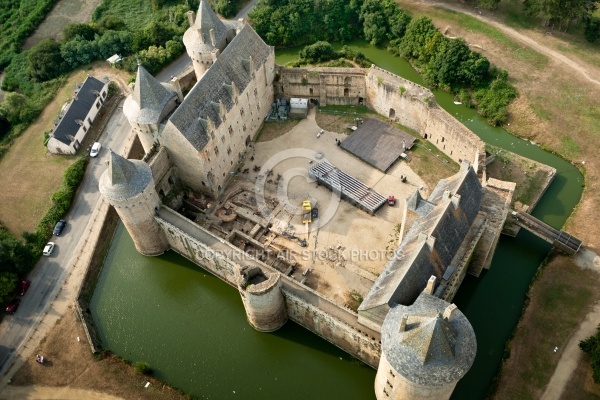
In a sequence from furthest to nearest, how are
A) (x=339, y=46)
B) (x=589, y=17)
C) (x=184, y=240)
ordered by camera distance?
(x=339, y=46)
(x=589, y=17)
(x=184, y=240)

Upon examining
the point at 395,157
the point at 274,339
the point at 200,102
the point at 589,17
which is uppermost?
the point at 589,17

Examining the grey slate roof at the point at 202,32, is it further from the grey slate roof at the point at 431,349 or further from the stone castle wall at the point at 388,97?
the grey slate roof at the point at 431,349

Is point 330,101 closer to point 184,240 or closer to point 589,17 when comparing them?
point 184,240

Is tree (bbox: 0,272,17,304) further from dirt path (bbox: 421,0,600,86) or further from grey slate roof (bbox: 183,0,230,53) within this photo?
dirt path (bbox: 421,0,600,86)

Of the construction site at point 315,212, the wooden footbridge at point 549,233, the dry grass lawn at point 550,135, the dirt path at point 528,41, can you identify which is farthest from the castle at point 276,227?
the dirt path at point 528,41

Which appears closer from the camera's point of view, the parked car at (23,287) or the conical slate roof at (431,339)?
the conical slate roof at (431,339)

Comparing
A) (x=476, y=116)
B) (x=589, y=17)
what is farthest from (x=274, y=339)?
(x=589, y=17)
